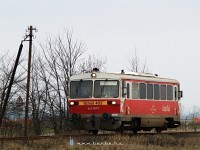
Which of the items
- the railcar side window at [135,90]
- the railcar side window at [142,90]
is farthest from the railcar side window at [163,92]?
the railcar side window at [135,90]

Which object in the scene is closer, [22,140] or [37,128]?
[22,140]

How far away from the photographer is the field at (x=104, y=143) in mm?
15148

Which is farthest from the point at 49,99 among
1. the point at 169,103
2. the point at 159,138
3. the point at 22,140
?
the point at 22,140

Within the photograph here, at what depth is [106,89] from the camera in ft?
67.1

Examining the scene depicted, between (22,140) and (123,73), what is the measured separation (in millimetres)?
6594

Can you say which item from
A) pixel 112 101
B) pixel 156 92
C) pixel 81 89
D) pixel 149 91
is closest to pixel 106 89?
pixel 112 101

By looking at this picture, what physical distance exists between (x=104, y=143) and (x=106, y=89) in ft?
12.4

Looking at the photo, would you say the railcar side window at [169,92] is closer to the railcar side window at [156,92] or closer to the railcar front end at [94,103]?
the railcar side window at [156,92]

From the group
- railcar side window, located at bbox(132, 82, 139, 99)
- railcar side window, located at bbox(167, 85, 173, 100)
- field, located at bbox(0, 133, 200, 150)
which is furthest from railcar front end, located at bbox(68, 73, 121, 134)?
railcar side window, located at bbox(167, 85, 173, 100)

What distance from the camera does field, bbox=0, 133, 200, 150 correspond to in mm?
15148

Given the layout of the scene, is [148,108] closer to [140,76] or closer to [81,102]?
[140,76]

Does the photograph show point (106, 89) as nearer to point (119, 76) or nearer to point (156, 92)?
point (119, 76)

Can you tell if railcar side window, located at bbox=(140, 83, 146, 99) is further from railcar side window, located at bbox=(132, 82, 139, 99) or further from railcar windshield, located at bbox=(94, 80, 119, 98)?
railcar windshield, located at bbox=(94, 80, 119, 98)

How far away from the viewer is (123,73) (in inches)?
837
